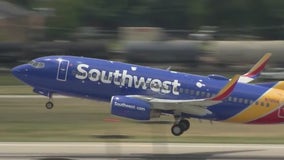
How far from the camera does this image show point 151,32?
77.7 metres

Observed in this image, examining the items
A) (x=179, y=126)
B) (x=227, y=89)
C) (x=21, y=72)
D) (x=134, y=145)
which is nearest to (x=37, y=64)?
(x=21, y=72)

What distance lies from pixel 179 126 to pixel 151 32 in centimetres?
4578

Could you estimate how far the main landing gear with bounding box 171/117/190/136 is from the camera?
32.1m

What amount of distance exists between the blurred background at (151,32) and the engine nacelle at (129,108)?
36.4 meters

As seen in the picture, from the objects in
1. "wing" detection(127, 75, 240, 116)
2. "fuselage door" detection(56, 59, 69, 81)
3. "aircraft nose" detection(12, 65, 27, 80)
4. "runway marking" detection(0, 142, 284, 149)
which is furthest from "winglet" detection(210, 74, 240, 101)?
"aircraft nose" detection(12, 65, 27, 80)

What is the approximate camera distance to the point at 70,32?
333 feet

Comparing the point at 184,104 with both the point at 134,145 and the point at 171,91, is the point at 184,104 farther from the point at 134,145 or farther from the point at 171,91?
the point at 134,145

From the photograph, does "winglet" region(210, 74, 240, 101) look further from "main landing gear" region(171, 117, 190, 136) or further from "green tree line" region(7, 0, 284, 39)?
"green tree line" region(7, 0, 284, 39)

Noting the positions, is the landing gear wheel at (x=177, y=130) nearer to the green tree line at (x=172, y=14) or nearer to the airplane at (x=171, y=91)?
the airplane at (x=171, y=91)

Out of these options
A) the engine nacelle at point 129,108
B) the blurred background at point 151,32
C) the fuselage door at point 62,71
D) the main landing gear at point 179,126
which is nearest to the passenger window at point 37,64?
the fuselage door at point 62,71

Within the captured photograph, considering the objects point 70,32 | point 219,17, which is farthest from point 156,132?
point 219,17

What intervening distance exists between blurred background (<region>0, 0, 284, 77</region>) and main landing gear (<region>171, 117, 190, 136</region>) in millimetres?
33981

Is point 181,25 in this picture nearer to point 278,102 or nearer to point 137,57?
point 137,57

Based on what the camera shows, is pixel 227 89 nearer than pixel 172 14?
Yes
